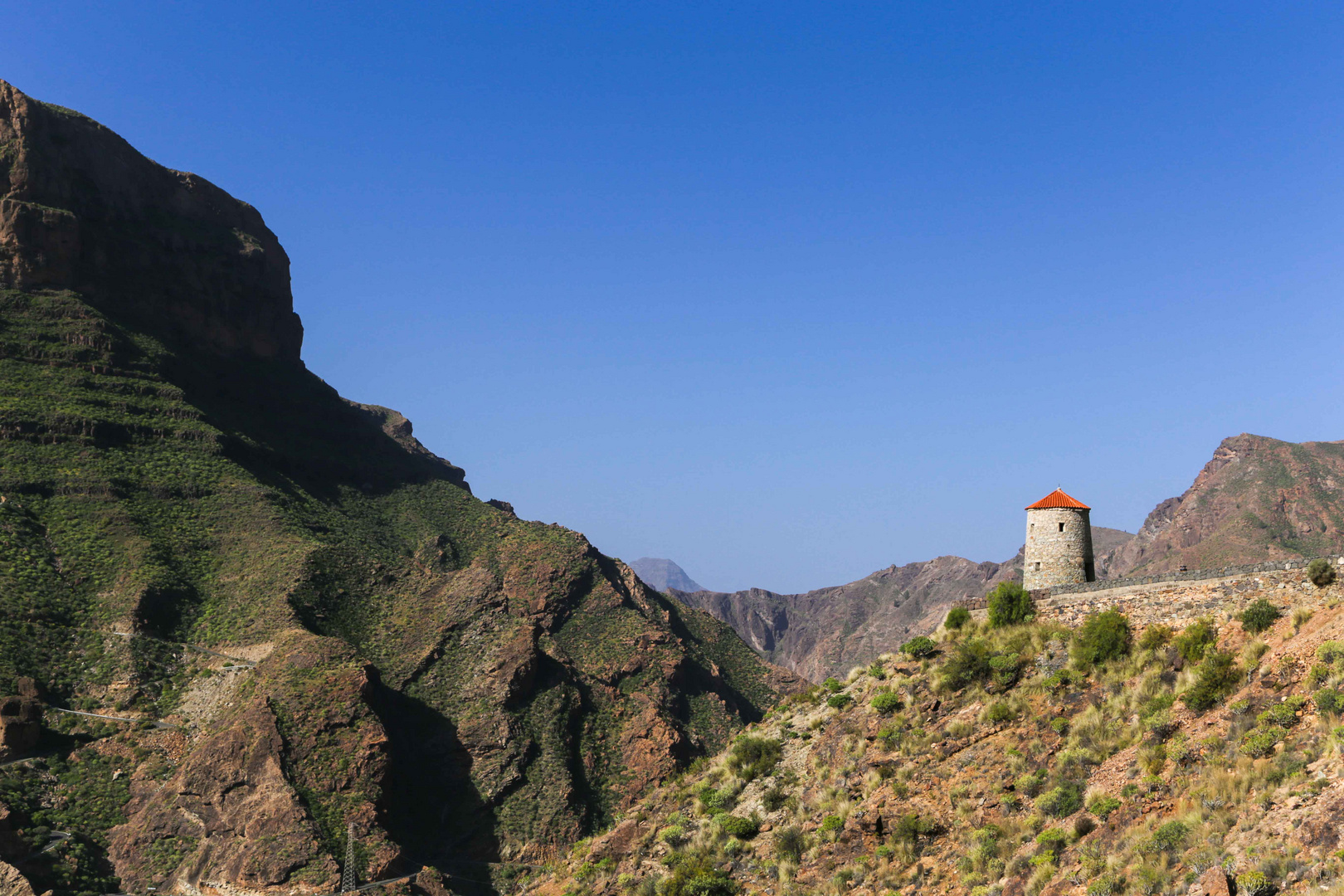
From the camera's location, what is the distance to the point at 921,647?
31625mm

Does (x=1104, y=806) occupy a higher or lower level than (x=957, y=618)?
lower

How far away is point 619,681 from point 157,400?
51130 millimetres

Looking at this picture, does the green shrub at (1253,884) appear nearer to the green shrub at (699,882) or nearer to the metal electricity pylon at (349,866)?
the green shrub at (699,882)

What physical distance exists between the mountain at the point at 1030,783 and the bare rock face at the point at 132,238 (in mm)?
87881

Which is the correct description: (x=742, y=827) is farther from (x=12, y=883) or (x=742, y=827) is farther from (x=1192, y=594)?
(x=12, y=883)

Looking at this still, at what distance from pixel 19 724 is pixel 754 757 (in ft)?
146

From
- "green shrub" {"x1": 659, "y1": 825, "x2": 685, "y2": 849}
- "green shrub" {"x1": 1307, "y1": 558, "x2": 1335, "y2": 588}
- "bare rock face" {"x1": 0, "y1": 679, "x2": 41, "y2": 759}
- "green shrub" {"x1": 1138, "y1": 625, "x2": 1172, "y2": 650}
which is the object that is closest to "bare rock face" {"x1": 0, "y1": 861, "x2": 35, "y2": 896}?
"bare rock face" {"x1": 0, "y1": 679, "x2": 41, "y2": 759}

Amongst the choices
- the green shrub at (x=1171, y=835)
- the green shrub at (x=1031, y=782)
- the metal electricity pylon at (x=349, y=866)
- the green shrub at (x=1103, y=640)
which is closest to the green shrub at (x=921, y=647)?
the green shrub at (x=1103, y=640)

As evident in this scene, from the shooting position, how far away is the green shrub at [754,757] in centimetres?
3234

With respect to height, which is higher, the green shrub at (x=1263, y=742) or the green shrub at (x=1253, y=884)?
the green shrub at (x=1263, y=742)

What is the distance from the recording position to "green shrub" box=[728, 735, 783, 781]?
32344 mm

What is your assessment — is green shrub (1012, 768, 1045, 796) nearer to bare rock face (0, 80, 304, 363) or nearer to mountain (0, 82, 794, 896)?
mountain (0, 82, 794, 896)

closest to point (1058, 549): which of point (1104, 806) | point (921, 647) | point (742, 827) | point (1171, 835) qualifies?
point (921, 647)

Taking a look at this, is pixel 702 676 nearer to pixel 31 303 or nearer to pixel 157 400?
pixel 157 400
